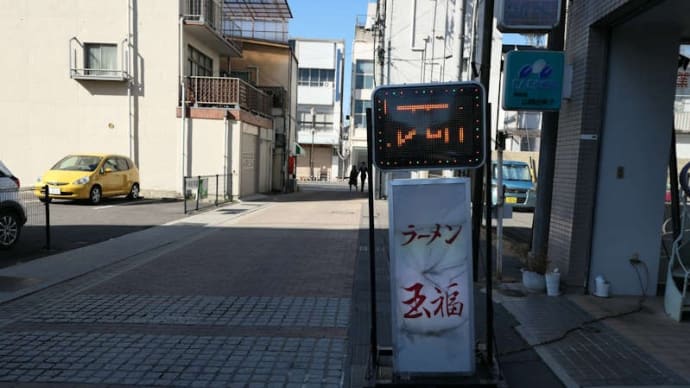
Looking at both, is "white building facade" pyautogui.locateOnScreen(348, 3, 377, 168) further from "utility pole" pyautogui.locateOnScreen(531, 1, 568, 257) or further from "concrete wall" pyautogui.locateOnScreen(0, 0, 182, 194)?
"utility pole" pyautogui.locateOnScreen(531, 1, 568, 257)

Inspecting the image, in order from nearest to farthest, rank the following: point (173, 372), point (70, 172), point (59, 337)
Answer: point (173, 372) < point (59, 337) < point (70, 172)

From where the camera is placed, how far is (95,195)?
1702 centimetres

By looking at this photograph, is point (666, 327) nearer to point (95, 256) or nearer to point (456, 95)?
point (456, 95)

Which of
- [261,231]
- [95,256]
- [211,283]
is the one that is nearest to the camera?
[211,283]

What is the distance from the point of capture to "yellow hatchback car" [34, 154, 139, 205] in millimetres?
16234

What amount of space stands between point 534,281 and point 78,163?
1620cm

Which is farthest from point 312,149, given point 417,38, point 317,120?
point 417,38

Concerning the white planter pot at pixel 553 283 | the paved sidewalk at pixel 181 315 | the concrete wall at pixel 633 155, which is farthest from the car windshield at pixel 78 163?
the concrete wall at pixel 633 155

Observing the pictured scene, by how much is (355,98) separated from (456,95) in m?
41.5

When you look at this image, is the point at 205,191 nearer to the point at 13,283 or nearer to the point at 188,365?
the point at 13,283

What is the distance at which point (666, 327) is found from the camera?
206 inches

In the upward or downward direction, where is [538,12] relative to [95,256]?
upward

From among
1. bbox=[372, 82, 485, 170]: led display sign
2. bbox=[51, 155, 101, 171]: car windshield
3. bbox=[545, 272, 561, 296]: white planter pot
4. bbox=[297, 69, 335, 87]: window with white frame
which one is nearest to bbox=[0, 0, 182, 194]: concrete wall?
bbox=[51, 155, 101, 171]: car windshield

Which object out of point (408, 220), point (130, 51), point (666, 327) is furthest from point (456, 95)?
point (130, 51)
